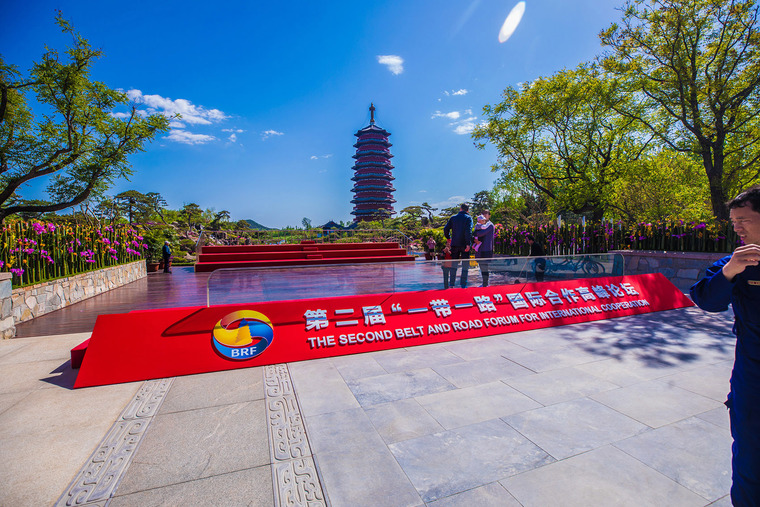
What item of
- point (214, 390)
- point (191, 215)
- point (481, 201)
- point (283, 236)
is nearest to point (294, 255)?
point (283, 236)

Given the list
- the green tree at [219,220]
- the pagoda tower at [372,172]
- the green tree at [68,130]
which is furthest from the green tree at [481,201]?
the green tree at [68,130]

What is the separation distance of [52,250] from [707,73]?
20.2 metres

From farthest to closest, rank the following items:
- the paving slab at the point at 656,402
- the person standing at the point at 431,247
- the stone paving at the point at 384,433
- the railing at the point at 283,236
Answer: the person standing at the point at 431,247 → the railing at the point at 283,236 → the paving slab at the point at 656,402 → the stone paving at the point at 384,433

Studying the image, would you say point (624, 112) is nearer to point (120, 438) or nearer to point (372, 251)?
point (372, 251)

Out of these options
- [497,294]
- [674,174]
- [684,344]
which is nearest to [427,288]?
[497,294]

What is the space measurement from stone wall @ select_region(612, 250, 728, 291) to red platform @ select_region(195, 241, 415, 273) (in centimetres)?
804

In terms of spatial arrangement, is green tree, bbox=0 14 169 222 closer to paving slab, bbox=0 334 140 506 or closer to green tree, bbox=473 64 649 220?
paving slab, bbox=0 334 140 506

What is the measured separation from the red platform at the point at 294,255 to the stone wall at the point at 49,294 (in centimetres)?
315

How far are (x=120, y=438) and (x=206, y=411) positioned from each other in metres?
0.61

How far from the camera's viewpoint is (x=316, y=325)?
4.72 meters

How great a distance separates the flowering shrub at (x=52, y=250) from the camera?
713 centimetres

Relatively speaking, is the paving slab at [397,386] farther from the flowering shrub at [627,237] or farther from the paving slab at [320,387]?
the flowering shrub at [627,237]

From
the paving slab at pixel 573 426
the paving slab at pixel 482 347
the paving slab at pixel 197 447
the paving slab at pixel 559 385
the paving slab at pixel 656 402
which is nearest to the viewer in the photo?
the paving slab at pixel 197 447

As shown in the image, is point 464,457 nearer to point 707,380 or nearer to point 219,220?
point 707,380
